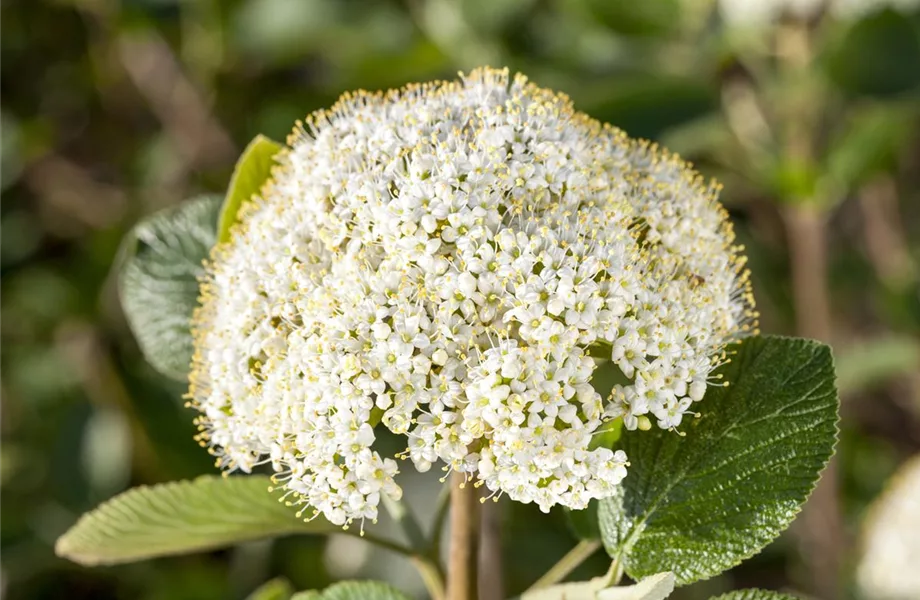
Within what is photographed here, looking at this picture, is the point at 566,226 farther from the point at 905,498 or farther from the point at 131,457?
the point at 131,457

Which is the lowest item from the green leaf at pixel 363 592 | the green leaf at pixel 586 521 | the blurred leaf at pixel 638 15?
the green leaf at pixel 363 592

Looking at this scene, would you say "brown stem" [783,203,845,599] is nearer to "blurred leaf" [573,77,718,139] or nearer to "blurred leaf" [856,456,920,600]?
"blurred leaf" [856,456,920,600]

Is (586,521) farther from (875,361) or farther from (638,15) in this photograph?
(638,15)

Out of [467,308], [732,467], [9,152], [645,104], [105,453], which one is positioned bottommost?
[732,467]

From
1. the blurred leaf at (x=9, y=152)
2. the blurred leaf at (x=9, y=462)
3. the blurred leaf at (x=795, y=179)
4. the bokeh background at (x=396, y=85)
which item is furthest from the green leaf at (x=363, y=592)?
the blurred leaf at (x=9, y=152)

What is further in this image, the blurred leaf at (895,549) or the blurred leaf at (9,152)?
the blurred leaf at (9,152)

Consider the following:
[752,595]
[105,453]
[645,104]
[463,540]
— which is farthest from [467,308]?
[105,453]

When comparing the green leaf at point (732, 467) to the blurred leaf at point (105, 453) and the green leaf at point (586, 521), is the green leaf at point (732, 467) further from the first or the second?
the blurred leaf at point (105, 453)
